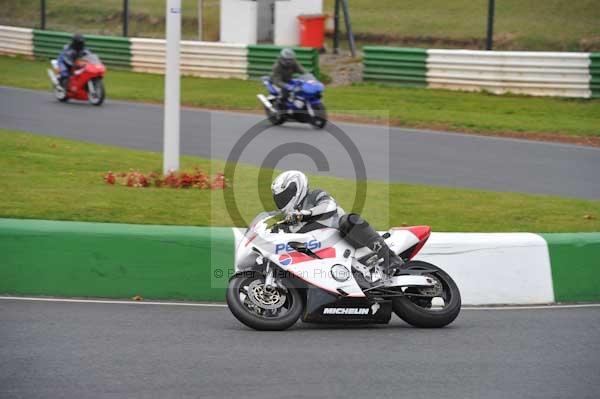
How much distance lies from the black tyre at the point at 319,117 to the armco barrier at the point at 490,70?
16.1 ft

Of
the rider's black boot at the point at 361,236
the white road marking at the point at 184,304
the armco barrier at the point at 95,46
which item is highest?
the armco barrier at the point at 95,46

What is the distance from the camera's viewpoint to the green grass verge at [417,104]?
2122 cm

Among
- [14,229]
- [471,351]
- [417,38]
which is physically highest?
[417,38]

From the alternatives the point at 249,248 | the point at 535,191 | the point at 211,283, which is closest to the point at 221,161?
the point at 535,191

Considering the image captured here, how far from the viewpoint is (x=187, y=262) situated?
9523mm

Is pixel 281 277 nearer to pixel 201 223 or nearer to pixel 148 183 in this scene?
pixel 201 223

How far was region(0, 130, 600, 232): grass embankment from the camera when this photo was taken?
1120cm

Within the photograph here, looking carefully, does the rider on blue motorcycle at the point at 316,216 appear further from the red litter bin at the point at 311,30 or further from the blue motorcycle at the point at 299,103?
the red litter bin at the point at 311,30

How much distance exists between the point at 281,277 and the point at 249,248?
1.15ft

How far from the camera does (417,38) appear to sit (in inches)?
1165

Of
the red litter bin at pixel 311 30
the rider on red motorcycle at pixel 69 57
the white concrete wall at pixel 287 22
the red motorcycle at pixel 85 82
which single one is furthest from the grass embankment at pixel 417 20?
the red motorcycle at pixel 85 82

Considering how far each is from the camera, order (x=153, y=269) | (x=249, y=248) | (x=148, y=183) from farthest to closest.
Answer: (x=148, y=183) → (x=153, y=269) → (x=249, y=248)

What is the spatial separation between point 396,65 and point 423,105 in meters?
2.66

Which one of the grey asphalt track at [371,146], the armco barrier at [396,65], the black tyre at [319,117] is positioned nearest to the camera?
the grey asphalt track at [371,146]
